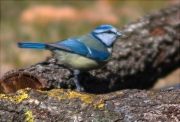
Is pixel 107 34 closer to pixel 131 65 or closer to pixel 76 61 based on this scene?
pixel 76 61

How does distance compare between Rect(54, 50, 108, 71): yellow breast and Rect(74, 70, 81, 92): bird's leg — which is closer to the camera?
Rect(74, 70, 81, 92): bird's leg

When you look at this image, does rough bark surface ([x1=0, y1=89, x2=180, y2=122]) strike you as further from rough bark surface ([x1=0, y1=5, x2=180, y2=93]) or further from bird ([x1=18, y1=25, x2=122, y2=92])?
bird ([x1=18, y1=25, x2=122, y2=92])

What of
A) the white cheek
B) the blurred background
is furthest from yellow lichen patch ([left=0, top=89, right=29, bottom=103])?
the blurred background

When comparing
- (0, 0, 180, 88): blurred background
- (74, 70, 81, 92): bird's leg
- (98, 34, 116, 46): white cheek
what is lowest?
(74, 70, 81, 92): bird's leg

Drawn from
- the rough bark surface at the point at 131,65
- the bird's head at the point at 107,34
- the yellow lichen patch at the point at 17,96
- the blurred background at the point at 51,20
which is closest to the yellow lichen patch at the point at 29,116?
the yellow lichen patch at the point at 17,96

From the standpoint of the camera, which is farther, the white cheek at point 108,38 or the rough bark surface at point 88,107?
the white cheek at point 108,38

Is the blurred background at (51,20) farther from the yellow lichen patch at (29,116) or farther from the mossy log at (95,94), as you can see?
the yellow lichen patch at (29,116)
